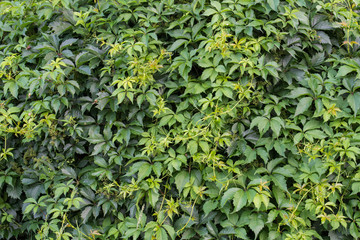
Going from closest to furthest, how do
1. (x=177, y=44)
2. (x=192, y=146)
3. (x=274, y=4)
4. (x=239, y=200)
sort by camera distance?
(x=239, y=200), (x=192, y=146), (x=274, y=4), (x=177, y=44)

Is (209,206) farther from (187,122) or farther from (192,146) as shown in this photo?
(187,122)

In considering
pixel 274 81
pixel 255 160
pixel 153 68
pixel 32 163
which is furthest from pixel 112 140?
pixel 274 81

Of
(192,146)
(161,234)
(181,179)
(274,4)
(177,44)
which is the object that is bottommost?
(161,234)

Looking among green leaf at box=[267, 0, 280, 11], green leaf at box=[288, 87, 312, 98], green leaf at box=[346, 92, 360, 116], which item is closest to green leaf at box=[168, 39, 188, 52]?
green leaf at box=[267, 0, 280, 11]

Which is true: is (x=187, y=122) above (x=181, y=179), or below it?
above

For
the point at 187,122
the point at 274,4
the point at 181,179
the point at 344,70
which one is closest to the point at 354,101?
the point at 344,70

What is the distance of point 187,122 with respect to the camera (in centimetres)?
244

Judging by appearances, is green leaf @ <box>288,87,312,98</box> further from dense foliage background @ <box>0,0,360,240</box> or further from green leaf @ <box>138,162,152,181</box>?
green leaf @ <box>138,162,152,181</box>

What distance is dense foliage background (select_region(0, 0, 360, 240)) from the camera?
228 cm

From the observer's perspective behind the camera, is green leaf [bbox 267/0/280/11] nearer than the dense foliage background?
No

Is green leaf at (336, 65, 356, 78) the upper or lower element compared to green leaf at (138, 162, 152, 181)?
upper

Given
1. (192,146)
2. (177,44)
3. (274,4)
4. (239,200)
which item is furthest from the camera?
(177,44)

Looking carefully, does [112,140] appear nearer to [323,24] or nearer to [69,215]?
[69,215]

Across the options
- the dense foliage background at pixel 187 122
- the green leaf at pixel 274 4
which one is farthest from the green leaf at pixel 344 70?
the green leaf at pixel 274 4
